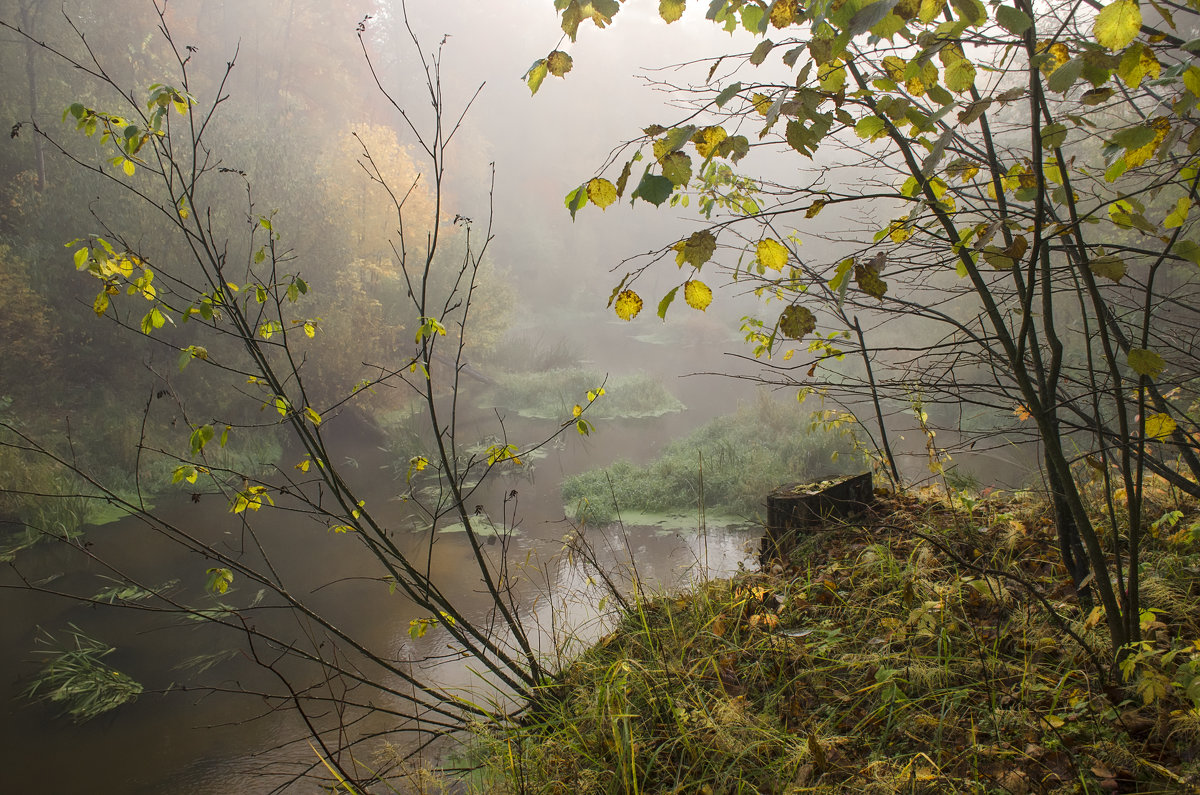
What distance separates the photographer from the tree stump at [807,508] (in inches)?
135

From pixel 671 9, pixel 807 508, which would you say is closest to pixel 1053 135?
pixel 671 9

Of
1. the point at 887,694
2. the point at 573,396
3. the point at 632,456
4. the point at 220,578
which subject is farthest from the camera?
the point at 573,396

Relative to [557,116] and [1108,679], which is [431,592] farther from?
[557,116]

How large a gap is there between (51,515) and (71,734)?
4299 mm

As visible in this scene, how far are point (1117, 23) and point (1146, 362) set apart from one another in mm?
694

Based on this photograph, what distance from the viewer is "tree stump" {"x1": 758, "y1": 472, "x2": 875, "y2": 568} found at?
342 centimetres

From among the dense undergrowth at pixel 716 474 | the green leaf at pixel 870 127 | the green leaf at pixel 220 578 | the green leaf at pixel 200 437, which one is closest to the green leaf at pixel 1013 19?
A: the green leaf at pixel 870 127

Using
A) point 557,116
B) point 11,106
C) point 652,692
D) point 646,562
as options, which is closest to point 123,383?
point 11,106

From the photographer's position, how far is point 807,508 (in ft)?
11.2

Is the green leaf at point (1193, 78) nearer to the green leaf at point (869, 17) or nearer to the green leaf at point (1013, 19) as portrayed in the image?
the green leaf at point (1013, 19)

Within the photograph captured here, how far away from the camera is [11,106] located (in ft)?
35.2

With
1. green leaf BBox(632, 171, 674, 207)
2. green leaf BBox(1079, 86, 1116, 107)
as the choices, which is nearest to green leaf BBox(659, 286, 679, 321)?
green leaf BBox(632, 171, 674, 207)

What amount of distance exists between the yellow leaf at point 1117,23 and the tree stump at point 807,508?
2586mm

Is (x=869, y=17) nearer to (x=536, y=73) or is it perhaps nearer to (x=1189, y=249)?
(x=536, y=73)
